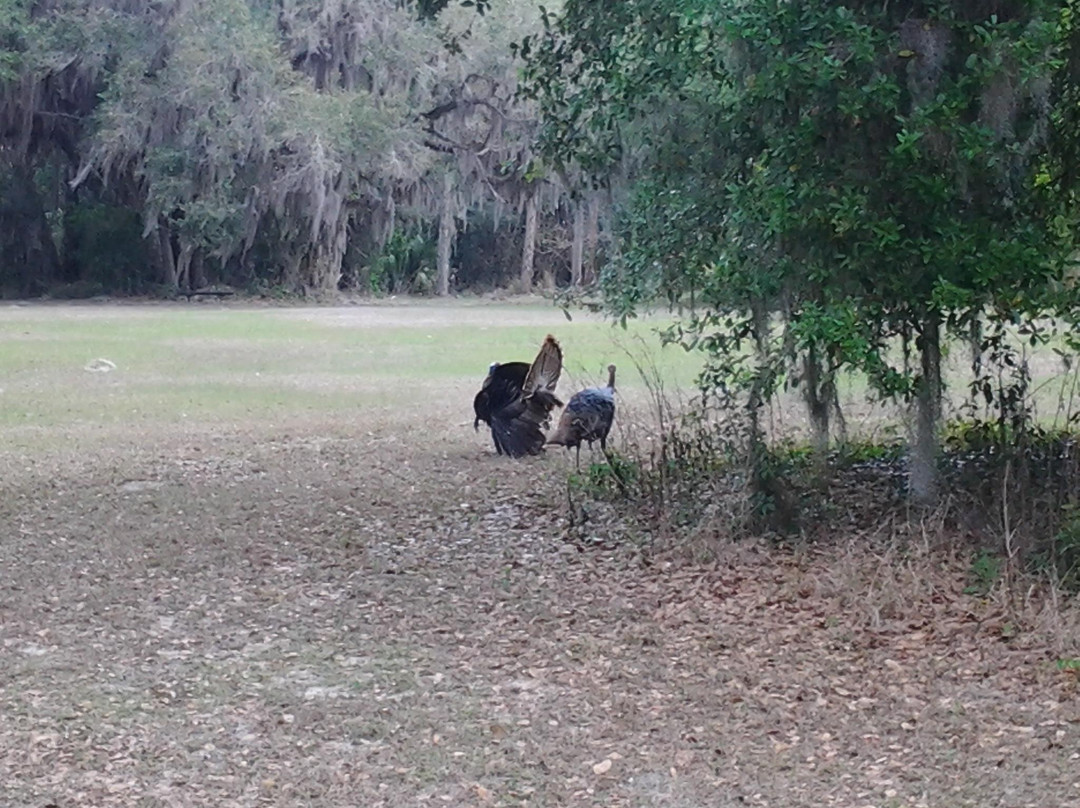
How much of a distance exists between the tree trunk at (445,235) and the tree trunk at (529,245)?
2.26m

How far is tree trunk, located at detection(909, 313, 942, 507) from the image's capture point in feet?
22.6

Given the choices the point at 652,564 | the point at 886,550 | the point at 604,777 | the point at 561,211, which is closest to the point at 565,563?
the point at 652,564

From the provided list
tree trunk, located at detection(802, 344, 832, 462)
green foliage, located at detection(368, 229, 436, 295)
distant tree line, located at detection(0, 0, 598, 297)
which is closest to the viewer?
tree trunk, located at detection(802, 344, 832, 462)

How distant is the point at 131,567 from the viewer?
288 inches

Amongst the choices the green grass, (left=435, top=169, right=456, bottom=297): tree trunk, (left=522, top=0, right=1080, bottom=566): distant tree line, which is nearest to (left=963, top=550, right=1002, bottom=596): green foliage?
(left=522, top=0, right=1080, bottom=566): distant tree line

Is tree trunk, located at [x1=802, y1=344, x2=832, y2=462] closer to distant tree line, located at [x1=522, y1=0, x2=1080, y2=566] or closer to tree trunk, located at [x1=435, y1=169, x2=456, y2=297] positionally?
distant tree line, located at [x1=522, y1=0, x2=1080, y2=566]

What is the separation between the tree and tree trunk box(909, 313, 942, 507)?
3 centimetres

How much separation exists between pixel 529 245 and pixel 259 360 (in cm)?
2303

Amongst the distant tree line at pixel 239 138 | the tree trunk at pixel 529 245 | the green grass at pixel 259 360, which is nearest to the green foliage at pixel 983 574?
the green grass at pixel 259 360

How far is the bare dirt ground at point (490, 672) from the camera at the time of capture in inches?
171

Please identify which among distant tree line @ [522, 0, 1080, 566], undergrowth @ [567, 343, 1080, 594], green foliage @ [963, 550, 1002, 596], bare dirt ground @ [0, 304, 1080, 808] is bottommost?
bare dirt ground @ [0, 304, 1080, 808]

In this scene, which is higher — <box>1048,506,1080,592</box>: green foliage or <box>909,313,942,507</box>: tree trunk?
<box>909,313,942,507</box>: tree trunk

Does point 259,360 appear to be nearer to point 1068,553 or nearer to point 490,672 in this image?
point 490,672

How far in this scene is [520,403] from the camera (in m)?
10.7
